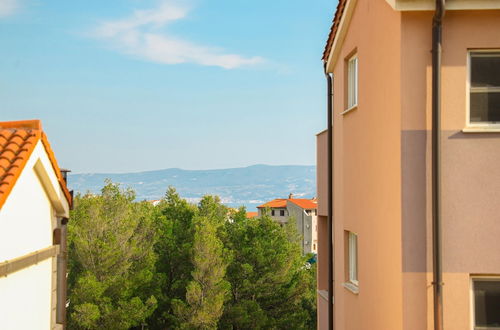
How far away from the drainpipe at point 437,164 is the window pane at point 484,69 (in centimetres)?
52

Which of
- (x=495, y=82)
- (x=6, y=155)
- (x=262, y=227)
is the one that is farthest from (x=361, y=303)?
(x=262, y=227)

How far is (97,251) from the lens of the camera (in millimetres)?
45531

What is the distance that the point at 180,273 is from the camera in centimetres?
5053

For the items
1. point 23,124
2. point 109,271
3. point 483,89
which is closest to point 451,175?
point 483,89

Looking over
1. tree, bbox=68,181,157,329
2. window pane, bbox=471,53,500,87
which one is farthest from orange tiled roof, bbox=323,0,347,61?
tree, bbox=68,181,157,329

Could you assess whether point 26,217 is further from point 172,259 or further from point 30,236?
point 172,259

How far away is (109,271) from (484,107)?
4089 cm

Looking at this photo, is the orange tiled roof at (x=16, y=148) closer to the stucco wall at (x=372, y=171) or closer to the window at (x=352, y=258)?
the stucco wall at (x=372, y=171)

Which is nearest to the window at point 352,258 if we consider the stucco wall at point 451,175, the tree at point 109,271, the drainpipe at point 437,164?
the stucco wall at point 451,175

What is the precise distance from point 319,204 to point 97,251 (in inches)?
1336

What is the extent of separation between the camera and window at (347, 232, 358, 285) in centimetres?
1152

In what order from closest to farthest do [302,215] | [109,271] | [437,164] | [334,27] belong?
1. [437,164]
2. [334,27]
3. [109,271]
4. [302,215]

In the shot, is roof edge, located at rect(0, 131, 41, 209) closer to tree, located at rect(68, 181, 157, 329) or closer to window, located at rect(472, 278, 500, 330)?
window, located at rect(472, 278, 500, 330)

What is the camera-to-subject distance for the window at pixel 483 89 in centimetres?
791
